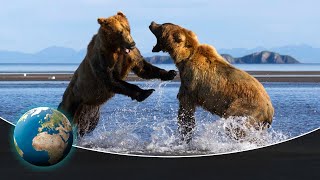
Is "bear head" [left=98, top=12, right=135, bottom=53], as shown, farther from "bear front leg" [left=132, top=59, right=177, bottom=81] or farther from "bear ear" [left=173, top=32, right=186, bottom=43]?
"bear ear" [left=173, top=32, right=186, bottom=43]

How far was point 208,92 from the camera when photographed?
407 inches

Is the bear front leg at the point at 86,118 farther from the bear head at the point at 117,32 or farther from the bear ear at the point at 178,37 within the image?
the bear ear at the point at 178,37

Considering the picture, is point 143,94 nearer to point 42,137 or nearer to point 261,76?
point 42,137

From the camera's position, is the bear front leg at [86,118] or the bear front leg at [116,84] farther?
the bear front leg at [86,118]

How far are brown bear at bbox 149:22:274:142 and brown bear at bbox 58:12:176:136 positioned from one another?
0.50 metres

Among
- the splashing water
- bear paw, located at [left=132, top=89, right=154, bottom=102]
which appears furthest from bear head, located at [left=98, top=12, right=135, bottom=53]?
the splashing water

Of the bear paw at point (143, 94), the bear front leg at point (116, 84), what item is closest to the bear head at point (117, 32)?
the bear front leg at point (116, 84)

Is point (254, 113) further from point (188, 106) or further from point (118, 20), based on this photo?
point (118, 20)

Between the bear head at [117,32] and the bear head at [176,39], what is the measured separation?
0.93 metres

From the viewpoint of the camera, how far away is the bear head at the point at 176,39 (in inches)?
412

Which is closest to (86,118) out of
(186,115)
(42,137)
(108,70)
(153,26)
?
(108,70)

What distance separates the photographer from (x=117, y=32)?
9.50m

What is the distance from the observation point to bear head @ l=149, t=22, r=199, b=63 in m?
10.5

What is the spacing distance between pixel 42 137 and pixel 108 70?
161cm
